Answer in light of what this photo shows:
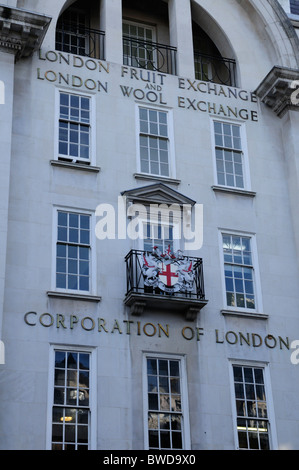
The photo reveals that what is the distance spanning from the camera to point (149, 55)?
2777 centimetres

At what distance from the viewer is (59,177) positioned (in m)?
23.1

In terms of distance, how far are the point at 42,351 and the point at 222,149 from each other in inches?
368

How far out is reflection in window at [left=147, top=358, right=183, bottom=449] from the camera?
813 inches

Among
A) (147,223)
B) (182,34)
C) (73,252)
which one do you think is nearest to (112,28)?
(182,34)

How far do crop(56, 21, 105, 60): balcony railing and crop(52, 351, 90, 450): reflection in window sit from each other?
36.1 ft

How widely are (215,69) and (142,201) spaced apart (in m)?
7.36

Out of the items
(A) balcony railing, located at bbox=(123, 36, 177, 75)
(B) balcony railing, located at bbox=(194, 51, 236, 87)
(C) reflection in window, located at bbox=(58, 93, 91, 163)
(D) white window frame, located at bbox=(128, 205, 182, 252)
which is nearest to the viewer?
(D) white window frame, located at bbox=(128, 205, 182, 252)

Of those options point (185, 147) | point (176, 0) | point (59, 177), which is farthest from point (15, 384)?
point (176, 0)

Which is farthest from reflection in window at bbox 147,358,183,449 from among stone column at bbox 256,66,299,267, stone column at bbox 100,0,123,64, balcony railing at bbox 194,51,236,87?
balcony railing at bbox 194,51,236,87

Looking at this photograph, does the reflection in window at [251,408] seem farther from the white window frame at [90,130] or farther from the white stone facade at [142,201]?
the white window frame at [90,130]

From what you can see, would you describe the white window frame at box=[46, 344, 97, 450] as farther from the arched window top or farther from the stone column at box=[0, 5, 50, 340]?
the arched window top
